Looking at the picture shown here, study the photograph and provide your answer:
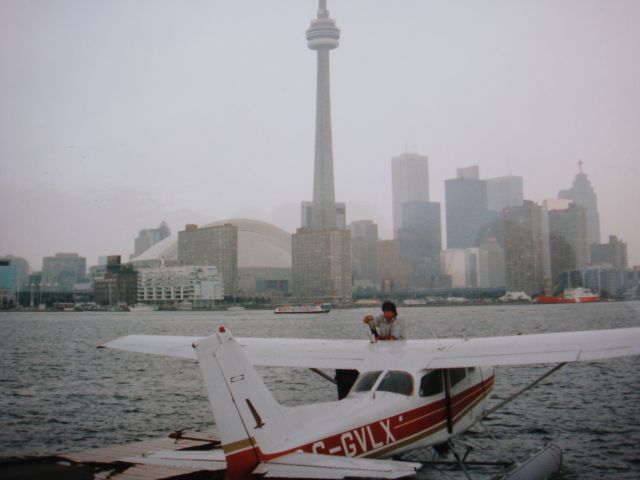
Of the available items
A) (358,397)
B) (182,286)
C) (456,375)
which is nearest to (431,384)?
(456,375)

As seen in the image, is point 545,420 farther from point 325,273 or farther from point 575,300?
point 325,273

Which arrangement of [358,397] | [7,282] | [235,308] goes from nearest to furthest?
[358,397] → [7,282] → [235,308]

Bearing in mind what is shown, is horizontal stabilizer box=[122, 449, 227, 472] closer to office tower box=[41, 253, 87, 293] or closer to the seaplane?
the seaplane

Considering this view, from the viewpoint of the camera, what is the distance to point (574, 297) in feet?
500

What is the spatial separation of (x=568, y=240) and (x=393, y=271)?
5364cm

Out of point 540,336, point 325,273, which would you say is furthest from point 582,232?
point 540,336

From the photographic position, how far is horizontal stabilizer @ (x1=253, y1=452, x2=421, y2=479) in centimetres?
639

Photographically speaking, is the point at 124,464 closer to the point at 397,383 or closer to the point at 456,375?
the point at 397,383

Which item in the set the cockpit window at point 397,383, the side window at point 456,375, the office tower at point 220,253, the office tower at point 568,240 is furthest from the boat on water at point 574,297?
the cockpit window at point 397,383

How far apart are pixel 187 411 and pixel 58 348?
35571mm

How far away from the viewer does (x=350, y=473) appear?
255 inches

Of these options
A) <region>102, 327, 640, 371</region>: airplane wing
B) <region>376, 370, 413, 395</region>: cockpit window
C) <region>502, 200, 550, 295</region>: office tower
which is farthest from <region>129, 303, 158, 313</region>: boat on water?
<region>376, 370, 413, 395</region>: cockpit window

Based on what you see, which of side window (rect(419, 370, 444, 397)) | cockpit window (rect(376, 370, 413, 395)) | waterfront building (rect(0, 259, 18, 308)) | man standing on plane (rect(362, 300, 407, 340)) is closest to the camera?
cockpit window (rect(376, 370, 413, 395))

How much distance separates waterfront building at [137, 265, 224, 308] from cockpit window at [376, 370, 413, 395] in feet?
560
